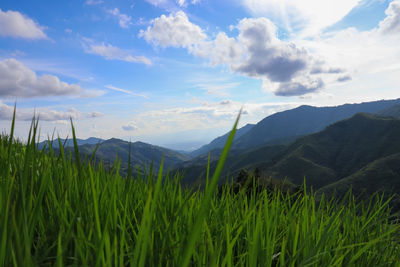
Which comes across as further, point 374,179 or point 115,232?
point 374,179

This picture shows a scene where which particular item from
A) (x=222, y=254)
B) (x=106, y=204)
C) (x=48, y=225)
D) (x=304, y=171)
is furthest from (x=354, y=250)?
(x=304, y=171)

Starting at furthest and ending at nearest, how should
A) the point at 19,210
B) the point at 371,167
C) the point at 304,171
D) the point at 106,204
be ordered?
the point at 304,171 < the point at 371,167 < the point at 106,204 < the point at 19,210

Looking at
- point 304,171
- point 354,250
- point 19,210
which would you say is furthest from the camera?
point 304,171

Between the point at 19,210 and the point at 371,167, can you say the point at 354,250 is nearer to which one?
the point at 19,210

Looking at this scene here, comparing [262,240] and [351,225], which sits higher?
[262,240]

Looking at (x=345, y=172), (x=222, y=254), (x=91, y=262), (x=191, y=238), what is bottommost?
(x=345, y=172)

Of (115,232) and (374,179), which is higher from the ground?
(115,232)

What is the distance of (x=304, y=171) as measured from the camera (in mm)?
190750

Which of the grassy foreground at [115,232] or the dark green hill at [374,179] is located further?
the dark green hill at [374,179]

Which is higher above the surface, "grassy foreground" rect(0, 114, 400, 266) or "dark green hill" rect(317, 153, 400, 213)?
"grassy foreground" rect(0, 114, 400, 266)

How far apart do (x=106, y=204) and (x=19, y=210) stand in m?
0.60

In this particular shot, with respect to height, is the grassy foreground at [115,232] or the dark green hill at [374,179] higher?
the grassy foreground at [115,232]

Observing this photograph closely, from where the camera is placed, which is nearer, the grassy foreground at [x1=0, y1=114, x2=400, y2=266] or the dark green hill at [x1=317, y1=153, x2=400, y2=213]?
the grassy foreground at [x1=0, y1=114, x2=400, y2=266]

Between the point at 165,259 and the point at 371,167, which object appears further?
the point at 371,167
